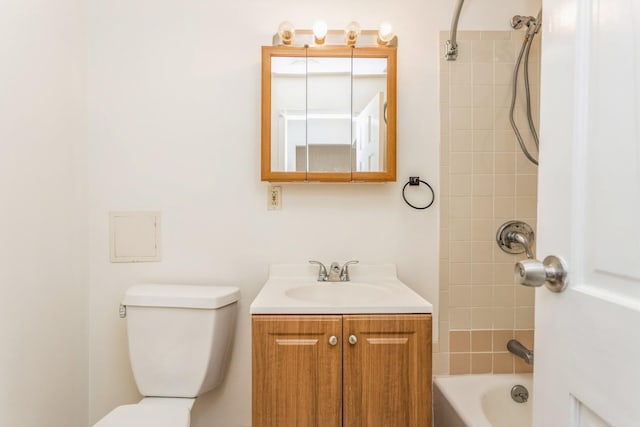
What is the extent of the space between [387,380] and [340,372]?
5.9 inches

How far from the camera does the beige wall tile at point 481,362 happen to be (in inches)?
65.6

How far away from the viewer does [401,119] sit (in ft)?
5.47

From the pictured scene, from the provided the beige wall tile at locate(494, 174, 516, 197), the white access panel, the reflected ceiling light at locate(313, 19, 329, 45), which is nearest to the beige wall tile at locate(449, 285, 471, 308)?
the beige wall tile at locate(494, 174, 516, 197)

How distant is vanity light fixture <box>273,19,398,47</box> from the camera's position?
153cm

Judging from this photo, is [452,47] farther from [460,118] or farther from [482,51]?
[460,118]

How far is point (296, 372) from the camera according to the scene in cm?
118

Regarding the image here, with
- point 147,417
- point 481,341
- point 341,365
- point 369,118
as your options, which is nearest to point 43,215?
point 147,417

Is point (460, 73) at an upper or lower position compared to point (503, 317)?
upper

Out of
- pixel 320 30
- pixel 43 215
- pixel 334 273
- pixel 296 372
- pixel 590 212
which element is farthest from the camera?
pixel 334 273

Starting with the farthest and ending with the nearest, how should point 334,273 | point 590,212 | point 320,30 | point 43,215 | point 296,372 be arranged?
point 334,273
point 320,30
point 43,215
point 296,372
point 590,212

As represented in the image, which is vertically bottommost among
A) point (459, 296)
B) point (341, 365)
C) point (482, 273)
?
point (341, 365)

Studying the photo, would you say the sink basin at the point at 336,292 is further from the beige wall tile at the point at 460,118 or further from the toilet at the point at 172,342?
the beige wall tile at the point at 460,118

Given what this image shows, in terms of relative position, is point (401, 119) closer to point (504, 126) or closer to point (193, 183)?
point (504, 126)

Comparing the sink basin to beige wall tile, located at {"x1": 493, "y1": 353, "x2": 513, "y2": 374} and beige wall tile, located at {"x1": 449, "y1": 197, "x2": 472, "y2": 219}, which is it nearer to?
beige wall tile, located at {"x1": 449, "y1": 197, "x2": 472, "y2": 219}
